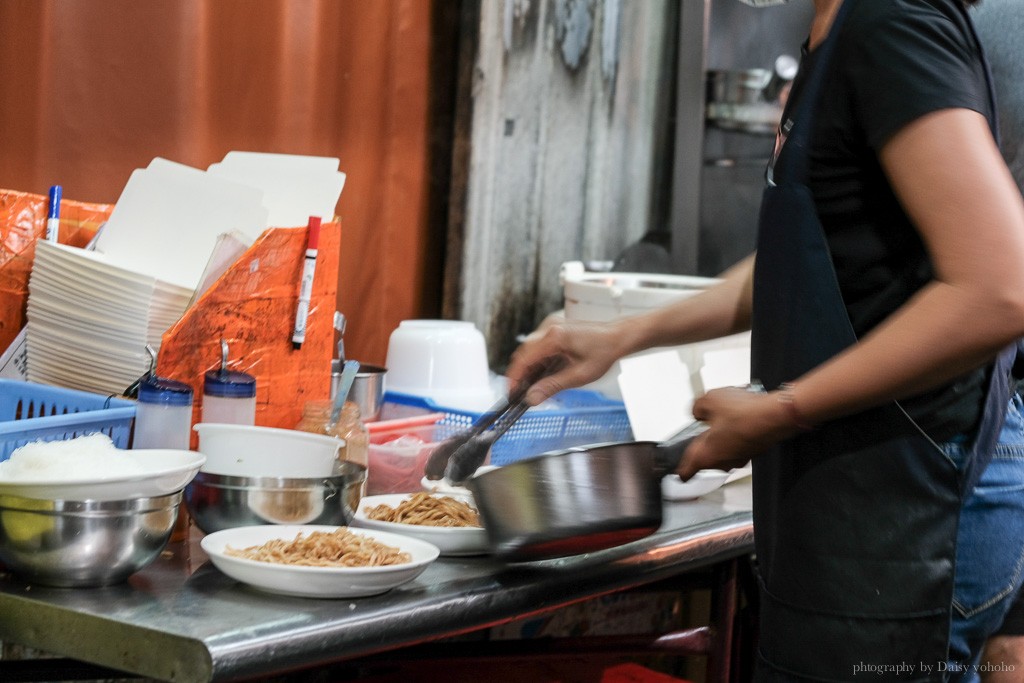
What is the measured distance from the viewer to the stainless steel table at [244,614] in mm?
1296

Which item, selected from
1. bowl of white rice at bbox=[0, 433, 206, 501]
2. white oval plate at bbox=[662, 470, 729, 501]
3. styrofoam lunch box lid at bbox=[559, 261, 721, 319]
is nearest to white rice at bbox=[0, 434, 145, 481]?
bowl of white rice at bbox=[0, 433, 206, 501]

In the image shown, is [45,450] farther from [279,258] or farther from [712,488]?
[712,488]

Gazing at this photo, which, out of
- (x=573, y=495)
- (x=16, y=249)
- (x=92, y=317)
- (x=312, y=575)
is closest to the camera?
(x=312, y=575)

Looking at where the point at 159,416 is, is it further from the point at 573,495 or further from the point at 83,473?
the point at 573,495

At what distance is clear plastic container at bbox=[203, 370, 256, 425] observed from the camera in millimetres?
1825

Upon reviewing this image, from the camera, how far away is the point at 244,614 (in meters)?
1.38

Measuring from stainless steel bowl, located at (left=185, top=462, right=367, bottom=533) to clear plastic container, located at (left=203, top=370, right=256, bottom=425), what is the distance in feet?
0.59

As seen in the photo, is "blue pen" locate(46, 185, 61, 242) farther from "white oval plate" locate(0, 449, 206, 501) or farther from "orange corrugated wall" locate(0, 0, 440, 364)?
"white oval plate" locate(0, 449, 206, 501)

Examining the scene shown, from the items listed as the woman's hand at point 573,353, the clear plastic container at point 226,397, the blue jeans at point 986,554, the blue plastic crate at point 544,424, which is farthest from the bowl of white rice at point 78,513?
the blue jeans at point 986,554

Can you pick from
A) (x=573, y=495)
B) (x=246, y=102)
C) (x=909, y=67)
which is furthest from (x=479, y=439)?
(x=246, y=102)

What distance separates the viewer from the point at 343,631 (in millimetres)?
1392

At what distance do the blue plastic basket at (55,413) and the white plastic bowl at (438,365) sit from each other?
0.93 meters

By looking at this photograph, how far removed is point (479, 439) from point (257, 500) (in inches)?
13.7

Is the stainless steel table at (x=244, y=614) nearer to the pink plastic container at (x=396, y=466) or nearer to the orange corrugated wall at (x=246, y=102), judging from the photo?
the pink plastic container at (x=396, y=466)
